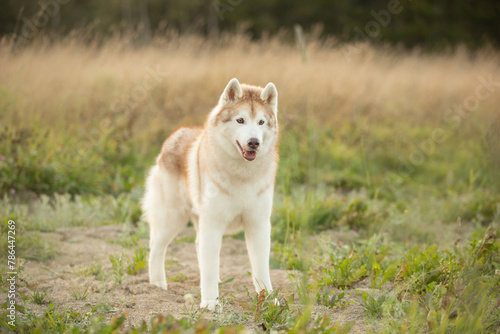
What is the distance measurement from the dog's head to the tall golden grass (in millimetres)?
4212

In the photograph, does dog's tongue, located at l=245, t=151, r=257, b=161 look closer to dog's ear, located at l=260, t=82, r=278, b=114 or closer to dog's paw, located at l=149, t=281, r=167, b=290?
dog's ear, located at l=260, t=82, r=278, b=114

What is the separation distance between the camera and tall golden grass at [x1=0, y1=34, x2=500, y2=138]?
713 centimetres

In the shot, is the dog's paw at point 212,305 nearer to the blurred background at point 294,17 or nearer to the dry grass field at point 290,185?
the dry grass field at point 290,185

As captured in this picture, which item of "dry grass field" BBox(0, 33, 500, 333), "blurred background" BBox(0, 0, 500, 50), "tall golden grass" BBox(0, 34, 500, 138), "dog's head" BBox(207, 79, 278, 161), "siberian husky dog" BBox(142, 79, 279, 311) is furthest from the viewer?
"blurred background" BBox(0, 0, 500, 50)

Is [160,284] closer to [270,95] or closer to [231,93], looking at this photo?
[231,93]

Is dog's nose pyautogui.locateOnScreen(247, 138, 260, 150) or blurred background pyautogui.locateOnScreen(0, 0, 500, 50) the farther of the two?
blurred background pyautogui.locateOnScreen(0, 0, 500, 50)

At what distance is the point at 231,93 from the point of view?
329 cm

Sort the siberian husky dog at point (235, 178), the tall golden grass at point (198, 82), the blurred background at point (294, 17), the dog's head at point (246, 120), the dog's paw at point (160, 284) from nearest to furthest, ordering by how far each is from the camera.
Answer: the dog's head at point (246, 120) → the siberian husky dog at point (235, 178) → the dog's paw at point (160, 284) → the tall golden grass at point (198, 82) → the blurred background at point (294, 17)

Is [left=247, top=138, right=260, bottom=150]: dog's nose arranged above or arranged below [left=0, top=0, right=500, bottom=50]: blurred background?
below

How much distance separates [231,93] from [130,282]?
1.70 metres

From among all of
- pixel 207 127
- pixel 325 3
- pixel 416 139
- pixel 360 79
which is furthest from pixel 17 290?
pixel 325 3

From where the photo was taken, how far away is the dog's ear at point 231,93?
323 cm

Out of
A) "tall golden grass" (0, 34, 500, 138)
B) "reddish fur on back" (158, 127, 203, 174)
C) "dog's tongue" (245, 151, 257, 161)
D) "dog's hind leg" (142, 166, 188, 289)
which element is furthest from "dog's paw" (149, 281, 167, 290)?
"tall golden grass" (0, 34, 500, 138)

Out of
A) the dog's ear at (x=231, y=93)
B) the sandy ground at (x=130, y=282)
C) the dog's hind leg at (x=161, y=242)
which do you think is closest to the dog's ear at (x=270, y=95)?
the dog's ear at (x=231, y=93)
